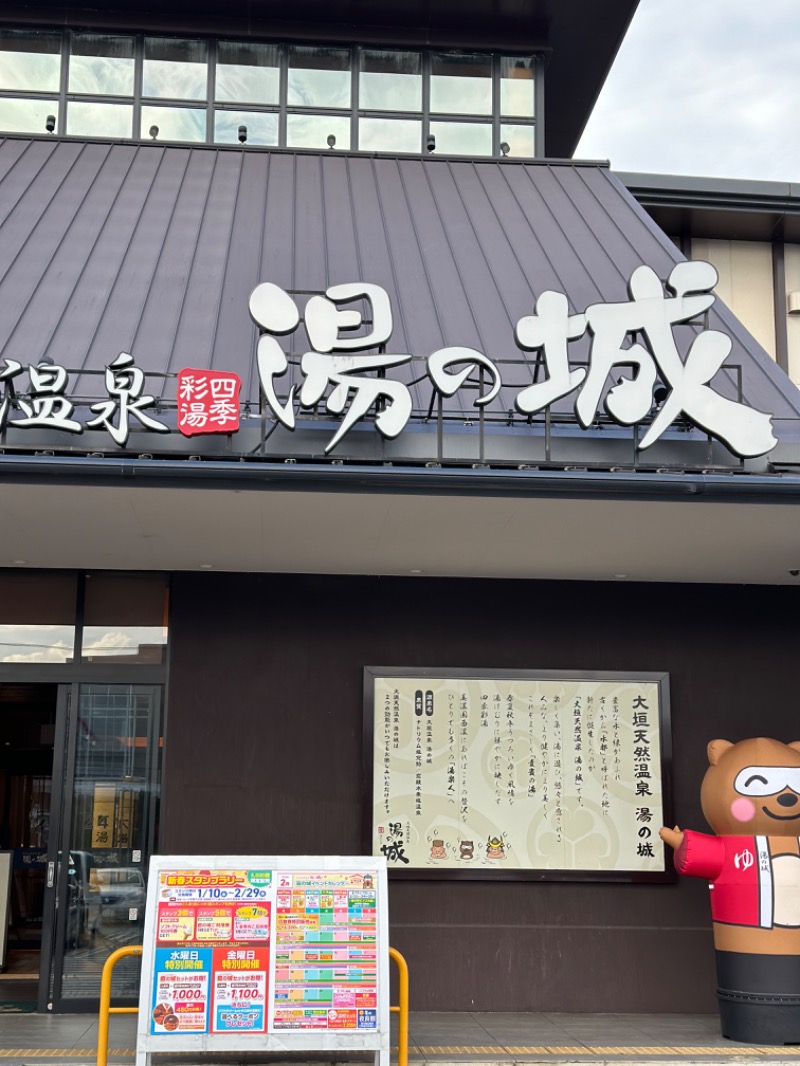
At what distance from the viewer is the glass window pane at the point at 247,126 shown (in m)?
14.5

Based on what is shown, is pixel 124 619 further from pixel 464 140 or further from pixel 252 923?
pixel 464 140

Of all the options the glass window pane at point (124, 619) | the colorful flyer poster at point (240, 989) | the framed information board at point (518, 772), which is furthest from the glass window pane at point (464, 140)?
the colorful flyer poster at point (240, 989)

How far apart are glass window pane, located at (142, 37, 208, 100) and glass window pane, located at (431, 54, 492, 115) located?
9.90ft

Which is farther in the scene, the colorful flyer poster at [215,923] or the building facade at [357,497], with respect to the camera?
the building facade at [357,497]

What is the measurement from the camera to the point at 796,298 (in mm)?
13453

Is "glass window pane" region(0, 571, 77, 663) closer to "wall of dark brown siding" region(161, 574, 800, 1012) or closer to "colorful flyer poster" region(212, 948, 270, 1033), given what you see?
"wall of dark brown siding" region(161, 574, 800, 1012)

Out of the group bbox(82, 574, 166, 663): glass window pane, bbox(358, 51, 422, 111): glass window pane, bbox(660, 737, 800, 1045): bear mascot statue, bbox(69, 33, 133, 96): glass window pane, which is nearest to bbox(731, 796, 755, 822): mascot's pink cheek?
bbox(660, 737, 800, 1045): bear mascot statue

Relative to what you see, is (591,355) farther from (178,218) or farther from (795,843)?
(178,218)

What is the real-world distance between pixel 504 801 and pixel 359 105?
30.2 ft

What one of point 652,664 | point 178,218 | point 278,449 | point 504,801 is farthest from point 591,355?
point 178,218

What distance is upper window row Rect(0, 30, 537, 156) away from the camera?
14.4 metres

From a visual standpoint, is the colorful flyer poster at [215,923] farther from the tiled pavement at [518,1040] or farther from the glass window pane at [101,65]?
the glass window pane at [101,65]

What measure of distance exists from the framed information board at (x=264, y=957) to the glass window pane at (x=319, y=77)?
407 inches

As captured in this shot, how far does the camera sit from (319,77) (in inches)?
577
